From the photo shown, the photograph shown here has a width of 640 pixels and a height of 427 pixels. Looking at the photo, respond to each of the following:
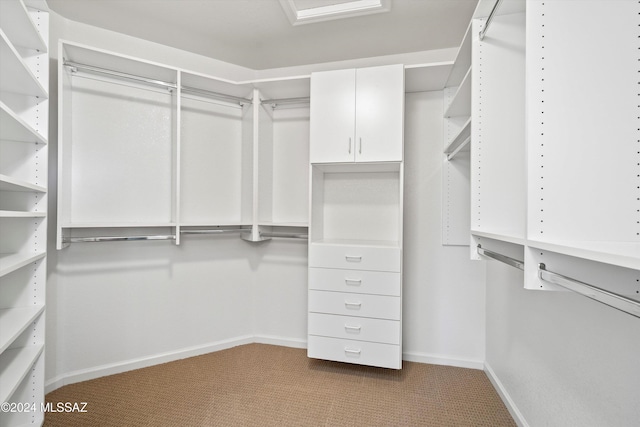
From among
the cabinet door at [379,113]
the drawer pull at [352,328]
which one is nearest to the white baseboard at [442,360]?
the drawer pull at [352,328]

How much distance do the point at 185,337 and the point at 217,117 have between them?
1859 millimetres

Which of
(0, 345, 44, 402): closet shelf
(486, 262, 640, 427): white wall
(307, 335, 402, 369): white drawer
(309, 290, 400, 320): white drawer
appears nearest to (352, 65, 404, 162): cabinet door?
(309, 290, 400, 320): white drawer

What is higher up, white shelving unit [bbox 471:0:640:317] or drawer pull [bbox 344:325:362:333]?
white shelving unit [bbox 471:0:640:317]

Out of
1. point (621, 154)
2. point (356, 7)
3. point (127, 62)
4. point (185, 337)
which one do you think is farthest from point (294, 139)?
point (621, 154)

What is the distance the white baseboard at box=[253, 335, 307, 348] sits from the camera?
2841mm

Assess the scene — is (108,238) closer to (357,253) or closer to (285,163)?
(285,163)

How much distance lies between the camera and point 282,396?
2084 millimetres

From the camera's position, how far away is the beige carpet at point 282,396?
1.84 meters

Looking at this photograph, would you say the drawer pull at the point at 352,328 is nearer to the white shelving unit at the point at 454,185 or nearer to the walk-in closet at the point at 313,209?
the walk-in closet at the point at 313,209

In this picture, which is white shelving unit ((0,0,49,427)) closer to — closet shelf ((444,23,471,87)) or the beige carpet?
the beige carpet

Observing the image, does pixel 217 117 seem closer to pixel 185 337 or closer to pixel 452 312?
pixel 185 337

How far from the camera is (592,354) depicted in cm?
121

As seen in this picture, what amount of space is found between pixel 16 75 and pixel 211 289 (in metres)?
1.87

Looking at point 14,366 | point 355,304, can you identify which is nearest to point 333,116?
point 355,304
